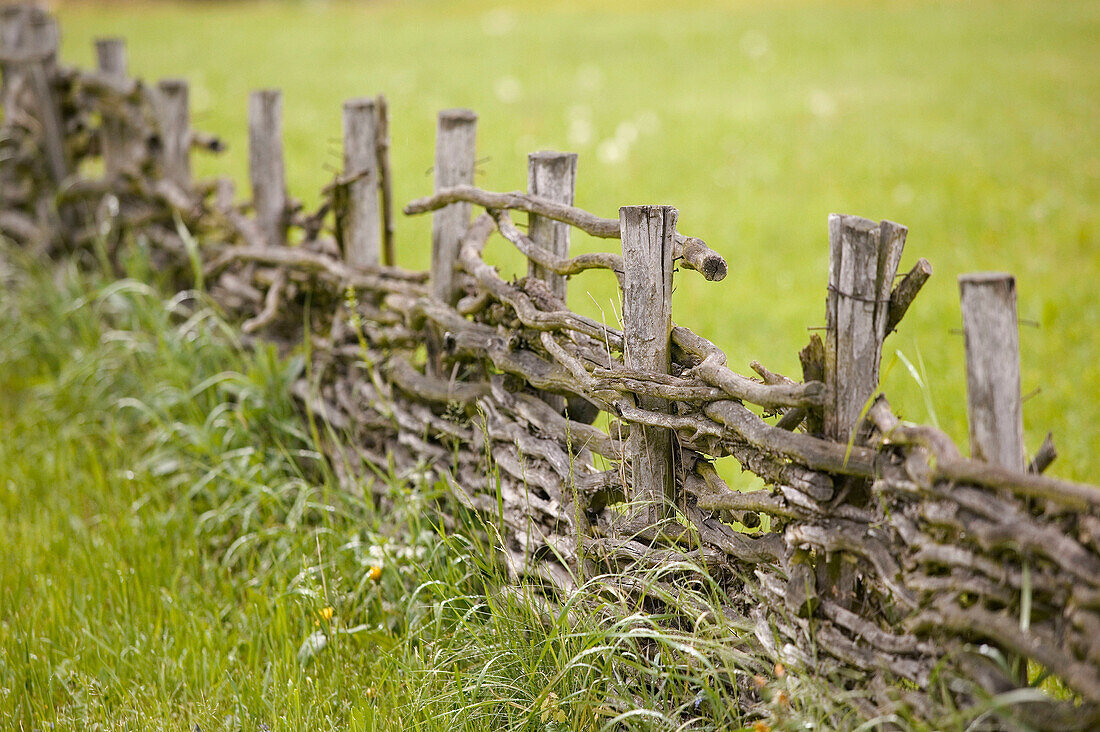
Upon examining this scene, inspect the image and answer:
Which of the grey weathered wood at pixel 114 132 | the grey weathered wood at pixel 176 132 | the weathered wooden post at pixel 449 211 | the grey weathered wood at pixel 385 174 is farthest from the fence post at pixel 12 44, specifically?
the weathered wooden post at pixel 449 211

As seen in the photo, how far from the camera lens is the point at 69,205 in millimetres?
5176

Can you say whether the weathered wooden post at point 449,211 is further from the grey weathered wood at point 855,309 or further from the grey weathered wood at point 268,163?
the grey weathered wood at point 855,309

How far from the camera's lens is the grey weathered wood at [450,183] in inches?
127

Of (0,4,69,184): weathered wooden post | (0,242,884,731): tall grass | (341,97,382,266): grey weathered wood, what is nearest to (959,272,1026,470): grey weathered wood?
(0,242,884,731): tall grass

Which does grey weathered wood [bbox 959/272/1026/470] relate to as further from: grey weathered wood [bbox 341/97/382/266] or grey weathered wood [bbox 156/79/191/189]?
grey weathered wood [bbox 156/79/191/189]

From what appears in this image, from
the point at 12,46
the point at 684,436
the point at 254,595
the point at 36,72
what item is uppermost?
the point at 12,46

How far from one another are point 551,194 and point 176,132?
104 inches

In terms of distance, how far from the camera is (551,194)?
2.84 meters

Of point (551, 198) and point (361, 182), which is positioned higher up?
point (361, 182)

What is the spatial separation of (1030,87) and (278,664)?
44.6 ft

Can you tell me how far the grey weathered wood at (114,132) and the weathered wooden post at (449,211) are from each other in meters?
2.46

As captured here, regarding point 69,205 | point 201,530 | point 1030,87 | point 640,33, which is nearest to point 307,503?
point 201,530

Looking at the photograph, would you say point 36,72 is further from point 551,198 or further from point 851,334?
point 851,334

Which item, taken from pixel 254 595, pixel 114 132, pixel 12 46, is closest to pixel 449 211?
pixel 254 595
